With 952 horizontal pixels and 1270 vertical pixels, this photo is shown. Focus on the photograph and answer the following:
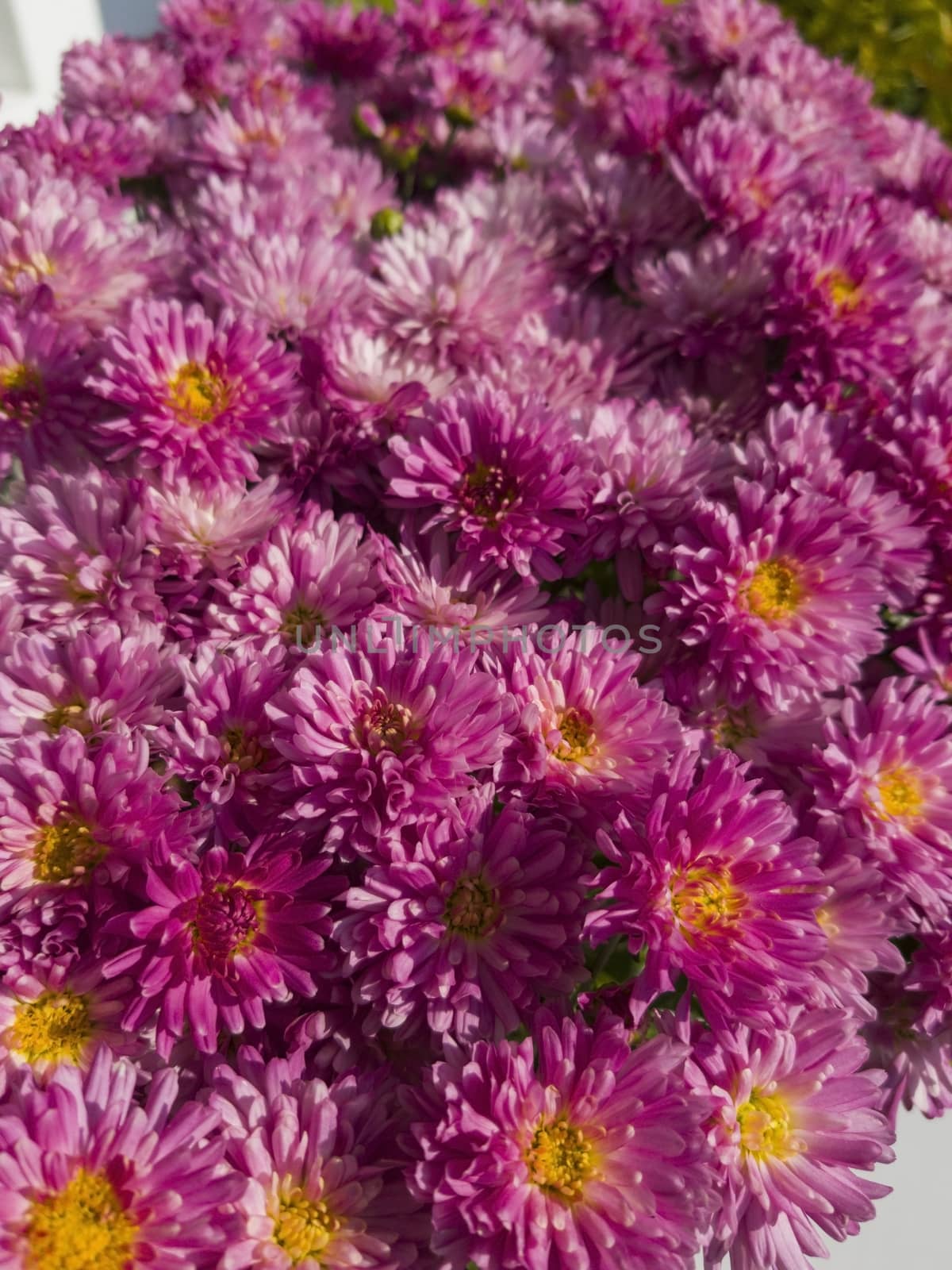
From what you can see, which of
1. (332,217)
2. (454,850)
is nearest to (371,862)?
(454,850)

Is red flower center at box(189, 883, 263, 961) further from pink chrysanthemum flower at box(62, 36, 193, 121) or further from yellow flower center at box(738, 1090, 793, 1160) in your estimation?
pink chrysanthemum flower at box(62, 36, 193, 121)

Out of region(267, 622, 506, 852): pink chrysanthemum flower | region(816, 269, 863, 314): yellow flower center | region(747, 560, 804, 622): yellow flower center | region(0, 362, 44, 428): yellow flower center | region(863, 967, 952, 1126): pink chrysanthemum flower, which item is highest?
region(816, 269, 863, 314): yellow flower center

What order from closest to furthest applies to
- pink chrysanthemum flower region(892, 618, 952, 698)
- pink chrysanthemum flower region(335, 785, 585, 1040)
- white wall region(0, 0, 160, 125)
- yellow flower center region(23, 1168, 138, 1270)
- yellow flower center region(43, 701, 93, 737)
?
yellow flower center region(23, 1168, 138, 1270), pink chrysanthemum flower region(335, 785, 585, 1040), yellow flower center region(43, 701, 93, 737), pink chrysanthemum flower region(892, 618, 952, 698), white wall region(0, 0, 160, 125)

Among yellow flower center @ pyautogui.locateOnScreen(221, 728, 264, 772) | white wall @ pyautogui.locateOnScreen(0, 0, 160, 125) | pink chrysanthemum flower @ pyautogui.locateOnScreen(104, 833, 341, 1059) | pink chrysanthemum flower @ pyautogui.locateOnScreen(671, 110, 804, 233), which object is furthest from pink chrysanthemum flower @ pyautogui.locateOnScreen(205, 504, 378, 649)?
white wall @ pyautogui.locateOnScreen(0, 0, 160, 125)

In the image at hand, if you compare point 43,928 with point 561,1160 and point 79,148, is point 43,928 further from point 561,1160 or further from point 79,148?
point 79,148

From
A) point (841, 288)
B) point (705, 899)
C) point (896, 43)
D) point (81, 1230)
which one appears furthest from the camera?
point (896, 43)

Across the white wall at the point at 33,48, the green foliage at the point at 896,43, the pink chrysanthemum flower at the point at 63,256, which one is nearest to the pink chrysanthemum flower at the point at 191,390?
the pink chrysanthemum flower at the point at 63,256

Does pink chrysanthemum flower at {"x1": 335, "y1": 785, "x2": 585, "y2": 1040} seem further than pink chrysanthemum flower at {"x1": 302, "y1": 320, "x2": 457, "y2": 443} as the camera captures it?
No

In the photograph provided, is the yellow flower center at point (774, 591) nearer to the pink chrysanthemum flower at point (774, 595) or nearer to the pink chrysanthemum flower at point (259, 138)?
the pink chrysanthemum flower at point (774, 595)

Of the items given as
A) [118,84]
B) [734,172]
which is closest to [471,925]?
[734,172]

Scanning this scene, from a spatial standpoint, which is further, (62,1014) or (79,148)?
(79,148)
